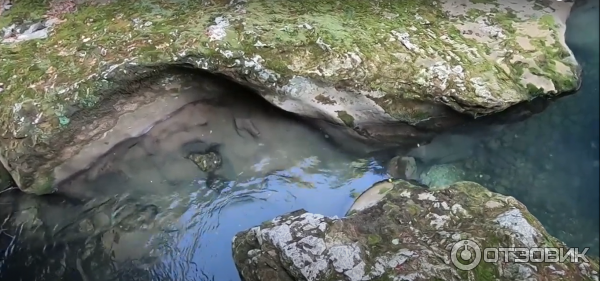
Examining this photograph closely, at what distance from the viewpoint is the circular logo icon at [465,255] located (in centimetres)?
450

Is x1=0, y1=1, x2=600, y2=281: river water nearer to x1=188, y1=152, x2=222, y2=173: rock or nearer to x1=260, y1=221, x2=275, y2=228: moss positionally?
x1=188, y1=152, x2=222, y2=173: rock

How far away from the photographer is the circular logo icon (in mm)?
4500

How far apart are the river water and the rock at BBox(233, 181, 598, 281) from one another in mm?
534

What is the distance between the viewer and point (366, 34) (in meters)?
5.59

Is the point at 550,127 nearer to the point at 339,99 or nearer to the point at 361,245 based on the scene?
the point at 339,99

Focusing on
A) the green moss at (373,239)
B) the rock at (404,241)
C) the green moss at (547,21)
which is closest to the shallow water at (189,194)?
the rock at (404,241)

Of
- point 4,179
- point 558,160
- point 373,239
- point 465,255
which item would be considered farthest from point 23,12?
point 558,160

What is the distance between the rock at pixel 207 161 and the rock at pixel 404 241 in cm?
101

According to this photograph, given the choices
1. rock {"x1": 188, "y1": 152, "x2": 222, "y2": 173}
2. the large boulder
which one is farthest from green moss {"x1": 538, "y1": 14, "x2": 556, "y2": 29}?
rock {"x1": 188, "y1": 152, "x2": 222, "y2": 173}

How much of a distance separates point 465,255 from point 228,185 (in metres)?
2.99

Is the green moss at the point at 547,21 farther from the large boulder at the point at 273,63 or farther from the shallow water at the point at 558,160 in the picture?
the shallow water at the point at 558,160

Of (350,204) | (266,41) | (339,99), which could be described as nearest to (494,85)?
(339,99)

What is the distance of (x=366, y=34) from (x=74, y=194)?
13.4 ft

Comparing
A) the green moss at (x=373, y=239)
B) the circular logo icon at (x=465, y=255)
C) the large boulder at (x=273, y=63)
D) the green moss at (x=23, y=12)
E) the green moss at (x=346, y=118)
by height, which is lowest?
the green moss at (x=373, y=239)
